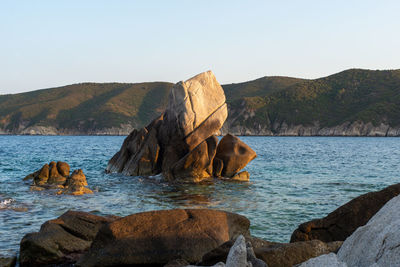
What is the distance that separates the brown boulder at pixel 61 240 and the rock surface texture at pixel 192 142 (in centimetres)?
1545

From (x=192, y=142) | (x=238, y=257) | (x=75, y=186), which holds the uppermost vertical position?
(x=238, y=257)

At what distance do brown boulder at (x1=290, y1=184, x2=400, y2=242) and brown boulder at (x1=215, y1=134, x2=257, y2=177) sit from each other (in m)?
17.8

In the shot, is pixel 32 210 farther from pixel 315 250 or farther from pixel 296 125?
pixel 296 125

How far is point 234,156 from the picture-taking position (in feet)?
92.4

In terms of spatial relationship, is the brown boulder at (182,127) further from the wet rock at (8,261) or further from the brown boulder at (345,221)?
the wet rock at (8,261)

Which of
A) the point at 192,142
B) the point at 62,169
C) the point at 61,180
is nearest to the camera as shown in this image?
the point at 61,180

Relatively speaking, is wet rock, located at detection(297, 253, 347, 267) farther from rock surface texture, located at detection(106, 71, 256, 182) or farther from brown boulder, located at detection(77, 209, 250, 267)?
rock surface texture, located at detection(106, 71, 256, 182)

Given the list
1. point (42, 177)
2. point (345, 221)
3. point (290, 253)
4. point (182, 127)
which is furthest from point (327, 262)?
point (182, 127)

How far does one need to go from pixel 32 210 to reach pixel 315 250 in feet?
41.0

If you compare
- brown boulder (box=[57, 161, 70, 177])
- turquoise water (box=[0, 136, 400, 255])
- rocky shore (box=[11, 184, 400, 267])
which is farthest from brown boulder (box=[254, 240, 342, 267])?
A: brown boulder (box=[57, 161, 70, 177])

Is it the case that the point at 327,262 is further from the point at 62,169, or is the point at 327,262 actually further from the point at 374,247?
the point at 62,169

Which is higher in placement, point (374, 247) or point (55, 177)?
point (374, 247)

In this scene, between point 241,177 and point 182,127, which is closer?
point 241,177

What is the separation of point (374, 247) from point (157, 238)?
17.2 feet
